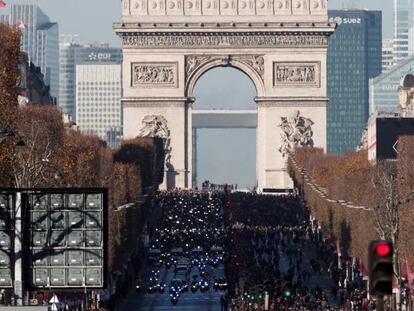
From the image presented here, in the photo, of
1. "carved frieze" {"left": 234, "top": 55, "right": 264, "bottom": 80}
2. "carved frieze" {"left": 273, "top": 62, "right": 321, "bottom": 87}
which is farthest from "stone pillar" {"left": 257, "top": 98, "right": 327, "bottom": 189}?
"carved frieze" {"left": 234, "top": 55, "right": 264, "bottom": 80}

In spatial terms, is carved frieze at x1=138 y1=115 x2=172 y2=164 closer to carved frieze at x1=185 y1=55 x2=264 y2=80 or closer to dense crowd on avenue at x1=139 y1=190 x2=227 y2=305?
carved frieze at x1=185 y1=55 x2=264 y2=80

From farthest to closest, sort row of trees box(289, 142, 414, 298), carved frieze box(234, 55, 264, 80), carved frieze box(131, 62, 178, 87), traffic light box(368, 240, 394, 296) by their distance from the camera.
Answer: carved frieze box(131, 62, 178, 87)
carved frieze box(234, 55, 264, 80)
row of trees box(289, 142, 414, 298)
traffic light box(368, 240, 394, 296)

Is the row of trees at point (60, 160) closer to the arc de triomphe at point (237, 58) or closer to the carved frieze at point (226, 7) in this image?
the arc de triomphe at point (237, 58)

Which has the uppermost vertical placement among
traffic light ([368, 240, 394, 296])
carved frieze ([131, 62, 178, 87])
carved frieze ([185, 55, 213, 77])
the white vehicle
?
carved frieze ([185, 55, 213, 77])

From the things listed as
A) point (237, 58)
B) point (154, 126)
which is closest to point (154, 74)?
point (154, 126)

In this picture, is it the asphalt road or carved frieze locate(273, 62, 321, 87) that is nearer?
the asphalt road

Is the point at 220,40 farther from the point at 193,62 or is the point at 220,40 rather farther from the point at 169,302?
the point at 169,302
